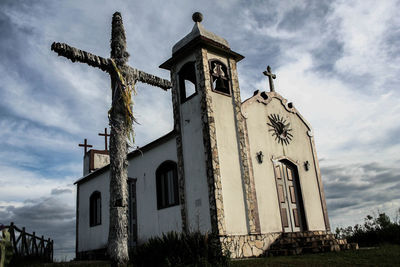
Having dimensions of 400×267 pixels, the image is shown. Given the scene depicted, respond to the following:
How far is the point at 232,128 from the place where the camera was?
12.1m

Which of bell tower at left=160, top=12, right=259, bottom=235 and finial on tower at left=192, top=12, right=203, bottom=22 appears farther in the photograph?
finial on tower at left=192, top=12, right=203, bottom=22

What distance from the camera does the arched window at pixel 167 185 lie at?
12742 mm

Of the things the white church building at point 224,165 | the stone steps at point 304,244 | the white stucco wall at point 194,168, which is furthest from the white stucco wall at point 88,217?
the stone steps at point 304,244

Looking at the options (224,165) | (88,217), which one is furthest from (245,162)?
(88,217)

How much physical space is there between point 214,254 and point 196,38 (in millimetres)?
7558

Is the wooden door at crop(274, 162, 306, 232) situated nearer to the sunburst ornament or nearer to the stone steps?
the stone steps

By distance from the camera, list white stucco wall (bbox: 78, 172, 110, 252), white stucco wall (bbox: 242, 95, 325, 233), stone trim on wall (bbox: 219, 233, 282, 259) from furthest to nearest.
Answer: white stucco wall (bbox: 78, 172, 110, 252) < white stucco wall (bbox: 242, 95, 325, 233) < stone trim on wall (bbox: 219, 233, 282, 259)

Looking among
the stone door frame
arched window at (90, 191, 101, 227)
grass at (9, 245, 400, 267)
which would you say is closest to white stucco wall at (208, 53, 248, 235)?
the stone door frame

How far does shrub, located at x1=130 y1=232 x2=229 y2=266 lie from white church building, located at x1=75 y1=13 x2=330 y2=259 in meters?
2.76

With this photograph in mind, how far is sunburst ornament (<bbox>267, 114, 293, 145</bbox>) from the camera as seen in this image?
1370cm

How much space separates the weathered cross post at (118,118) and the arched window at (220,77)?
3774mm

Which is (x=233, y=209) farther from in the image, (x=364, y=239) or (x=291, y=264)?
(x=364, y=239)

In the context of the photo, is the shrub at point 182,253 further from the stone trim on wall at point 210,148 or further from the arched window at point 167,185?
the arched window at point 167,185

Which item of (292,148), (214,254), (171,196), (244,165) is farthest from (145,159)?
(214,254)
